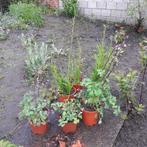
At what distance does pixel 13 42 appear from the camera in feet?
20.6

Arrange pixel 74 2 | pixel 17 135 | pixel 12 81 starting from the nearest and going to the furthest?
1. pixel 17 135
2. pixel 12 81
3. pixel 74 2

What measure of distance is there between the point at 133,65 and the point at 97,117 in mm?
1753

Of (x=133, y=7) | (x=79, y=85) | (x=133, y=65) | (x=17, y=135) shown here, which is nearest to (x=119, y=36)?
(x=133, y=65)

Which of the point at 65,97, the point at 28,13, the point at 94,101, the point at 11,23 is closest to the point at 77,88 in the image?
the point at 65,97

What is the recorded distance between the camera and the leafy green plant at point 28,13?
7039 millimetres

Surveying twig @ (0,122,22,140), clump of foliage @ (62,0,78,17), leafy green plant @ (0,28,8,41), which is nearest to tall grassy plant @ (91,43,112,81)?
twig @ (0,122,22,140)

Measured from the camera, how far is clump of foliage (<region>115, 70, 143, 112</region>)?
13.8 ft

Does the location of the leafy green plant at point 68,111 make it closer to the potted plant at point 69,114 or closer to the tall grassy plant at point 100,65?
the potted plant at point 69,114

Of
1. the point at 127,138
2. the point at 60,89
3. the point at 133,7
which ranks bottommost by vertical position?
the point at 127,138

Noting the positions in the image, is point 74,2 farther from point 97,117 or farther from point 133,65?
point 97,117

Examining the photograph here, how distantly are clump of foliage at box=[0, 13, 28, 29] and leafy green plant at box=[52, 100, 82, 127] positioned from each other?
3193mm

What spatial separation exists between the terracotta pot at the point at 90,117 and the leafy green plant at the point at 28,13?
336 cm

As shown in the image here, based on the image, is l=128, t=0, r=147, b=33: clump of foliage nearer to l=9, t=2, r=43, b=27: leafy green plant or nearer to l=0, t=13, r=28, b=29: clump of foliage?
l=9, t=2, r=43, b=27: leafy green plant

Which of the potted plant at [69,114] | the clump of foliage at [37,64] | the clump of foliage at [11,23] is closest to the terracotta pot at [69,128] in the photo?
the potted plant at [69,114]
